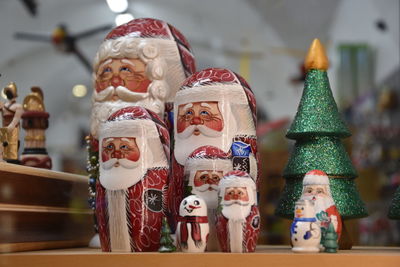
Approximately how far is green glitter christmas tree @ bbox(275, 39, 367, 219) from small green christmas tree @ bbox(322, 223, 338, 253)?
1.08 ft

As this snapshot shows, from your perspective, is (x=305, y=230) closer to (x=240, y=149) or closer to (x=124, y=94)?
(x=240, y=149)

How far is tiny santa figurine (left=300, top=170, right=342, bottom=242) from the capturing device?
72.1 inches

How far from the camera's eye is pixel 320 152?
2109 millimetres

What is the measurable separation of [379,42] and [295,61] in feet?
9.16

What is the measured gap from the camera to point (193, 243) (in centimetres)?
179

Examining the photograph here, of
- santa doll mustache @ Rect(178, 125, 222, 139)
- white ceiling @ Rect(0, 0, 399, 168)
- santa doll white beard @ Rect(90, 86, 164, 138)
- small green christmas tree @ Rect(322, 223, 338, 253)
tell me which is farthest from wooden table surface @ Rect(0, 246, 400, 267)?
white ceiling @ Rect(0, 0, 399, 168)

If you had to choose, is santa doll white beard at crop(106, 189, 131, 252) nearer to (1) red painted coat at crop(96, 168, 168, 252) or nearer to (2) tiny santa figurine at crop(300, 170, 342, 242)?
(1) red painted coat at crop(96, 168, 168, 252)

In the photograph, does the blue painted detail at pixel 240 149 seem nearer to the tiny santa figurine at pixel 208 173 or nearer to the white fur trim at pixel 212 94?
the tiny santa figurine at pixel 208 173

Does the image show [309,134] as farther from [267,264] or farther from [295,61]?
[295,61]

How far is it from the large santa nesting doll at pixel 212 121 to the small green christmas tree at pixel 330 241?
0.34 m

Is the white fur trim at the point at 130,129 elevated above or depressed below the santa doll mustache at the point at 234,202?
above

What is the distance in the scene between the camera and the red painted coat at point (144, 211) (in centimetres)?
192

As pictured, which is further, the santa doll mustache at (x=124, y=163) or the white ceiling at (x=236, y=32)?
the white ceiling at (x=236, y=32)

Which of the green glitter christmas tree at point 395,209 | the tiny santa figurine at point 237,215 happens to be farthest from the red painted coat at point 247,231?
the green glitter christmas tree at point 395,209
